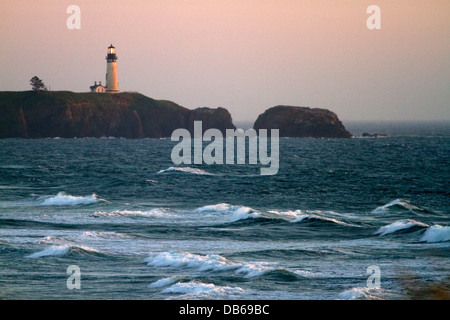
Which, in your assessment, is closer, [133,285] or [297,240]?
[133,285]

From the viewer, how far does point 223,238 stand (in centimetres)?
3145

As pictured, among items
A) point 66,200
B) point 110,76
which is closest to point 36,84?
point 110,76

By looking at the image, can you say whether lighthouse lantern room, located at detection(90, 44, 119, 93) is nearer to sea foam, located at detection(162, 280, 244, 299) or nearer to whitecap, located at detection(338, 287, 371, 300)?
sea foam, located at detection(162, 280, 244, 299)

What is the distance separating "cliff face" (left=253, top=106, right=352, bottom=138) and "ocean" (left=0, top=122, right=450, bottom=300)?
111 metres

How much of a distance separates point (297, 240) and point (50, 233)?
11711 millimetres

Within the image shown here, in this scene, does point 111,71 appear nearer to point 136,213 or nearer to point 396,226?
point 136,213

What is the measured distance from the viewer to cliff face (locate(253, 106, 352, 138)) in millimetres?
177500

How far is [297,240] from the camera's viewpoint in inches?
1238

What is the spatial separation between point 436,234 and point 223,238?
397 inches

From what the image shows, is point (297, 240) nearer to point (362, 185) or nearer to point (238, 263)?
point (238, 263)
